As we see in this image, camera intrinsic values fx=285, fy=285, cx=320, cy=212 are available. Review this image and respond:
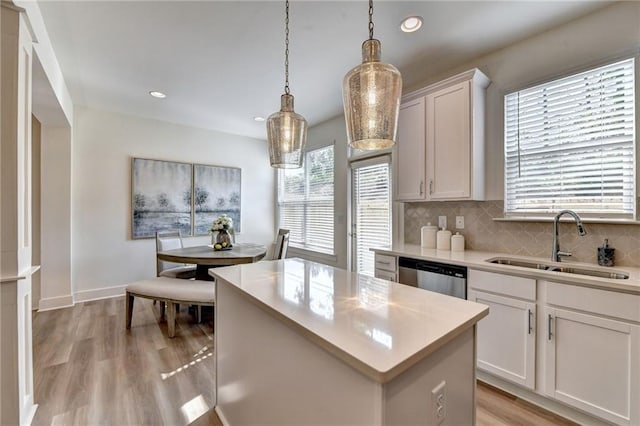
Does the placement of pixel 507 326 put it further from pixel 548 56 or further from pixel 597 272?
pixel 548 56

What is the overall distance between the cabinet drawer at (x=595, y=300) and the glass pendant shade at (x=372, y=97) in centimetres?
149

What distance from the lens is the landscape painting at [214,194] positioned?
15.5 feet

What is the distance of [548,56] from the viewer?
225 cm

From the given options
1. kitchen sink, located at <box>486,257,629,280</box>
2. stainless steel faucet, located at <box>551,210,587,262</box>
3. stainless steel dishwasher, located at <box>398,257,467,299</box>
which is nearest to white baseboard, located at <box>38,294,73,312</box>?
stainless steel dishwasher, located at <box>398,257,467,299</box>

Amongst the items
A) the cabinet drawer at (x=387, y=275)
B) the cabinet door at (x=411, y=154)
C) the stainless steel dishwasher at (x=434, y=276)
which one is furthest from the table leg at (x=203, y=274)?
the cabinet door at (x=411, y=154)

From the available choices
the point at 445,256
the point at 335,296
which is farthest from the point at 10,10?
the point at 445,256

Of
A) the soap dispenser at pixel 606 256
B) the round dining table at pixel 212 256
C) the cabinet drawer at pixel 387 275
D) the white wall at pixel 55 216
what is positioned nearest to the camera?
the soap dispenser at pixel 606 256

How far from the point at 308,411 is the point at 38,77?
3145 millimetres

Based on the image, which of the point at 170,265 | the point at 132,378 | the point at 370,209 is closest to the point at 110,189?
the point at 170,265

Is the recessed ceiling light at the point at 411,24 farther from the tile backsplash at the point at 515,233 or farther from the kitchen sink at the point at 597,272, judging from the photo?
the kitchen sink at the point at 597,272

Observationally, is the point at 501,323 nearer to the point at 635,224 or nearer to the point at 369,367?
the point at 635,224

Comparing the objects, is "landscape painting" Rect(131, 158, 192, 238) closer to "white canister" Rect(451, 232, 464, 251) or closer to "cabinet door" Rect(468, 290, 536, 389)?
"white canister" Rect(451, 232, 464, 251)

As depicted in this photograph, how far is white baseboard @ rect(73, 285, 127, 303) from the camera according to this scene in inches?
152

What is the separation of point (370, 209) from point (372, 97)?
2.68 m
